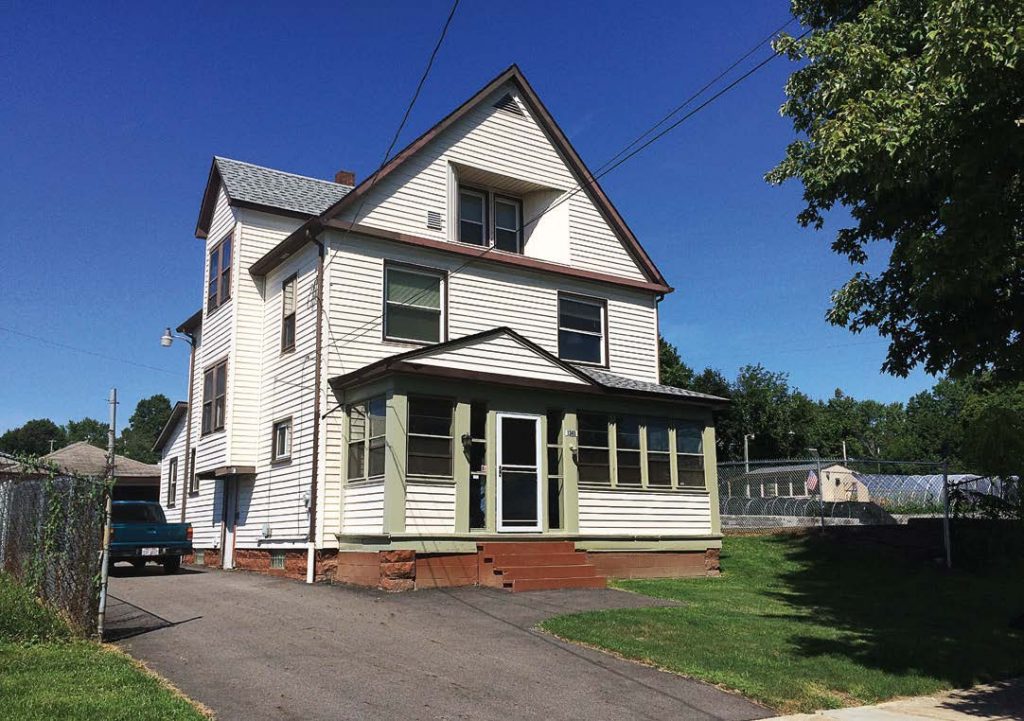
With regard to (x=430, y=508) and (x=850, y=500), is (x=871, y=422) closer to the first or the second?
(x=850, y=500)

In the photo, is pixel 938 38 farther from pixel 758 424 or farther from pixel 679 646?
pixel 758 424

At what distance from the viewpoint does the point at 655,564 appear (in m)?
19.2

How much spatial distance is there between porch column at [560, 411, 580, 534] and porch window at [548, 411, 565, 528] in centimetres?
9

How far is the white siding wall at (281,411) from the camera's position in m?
18.2

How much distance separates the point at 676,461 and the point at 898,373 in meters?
6.43

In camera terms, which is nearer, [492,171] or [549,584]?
[549,584]

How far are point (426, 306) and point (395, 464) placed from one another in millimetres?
4558

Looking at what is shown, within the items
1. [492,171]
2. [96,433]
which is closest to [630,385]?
[492,171]

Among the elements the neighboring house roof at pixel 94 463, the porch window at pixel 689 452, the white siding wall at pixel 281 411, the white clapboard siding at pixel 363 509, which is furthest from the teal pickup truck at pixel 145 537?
the neighboring house roof at pixel 94 463

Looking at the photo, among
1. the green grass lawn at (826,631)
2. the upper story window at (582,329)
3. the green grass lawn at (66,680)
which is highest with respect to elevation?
the upper story window at (582,329)

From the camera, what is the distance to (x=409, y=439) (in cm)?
1606

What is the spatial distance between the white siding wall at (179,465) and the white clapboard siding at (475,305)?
8793 mm

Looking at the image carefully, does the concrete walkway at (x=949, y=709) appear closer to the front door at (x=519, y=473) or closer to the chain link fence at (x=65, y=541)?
the chain link fence at (x=65, y=541)

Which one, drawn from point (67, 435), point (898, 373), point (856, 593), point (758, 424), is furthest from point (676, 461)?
point (67, 435)
